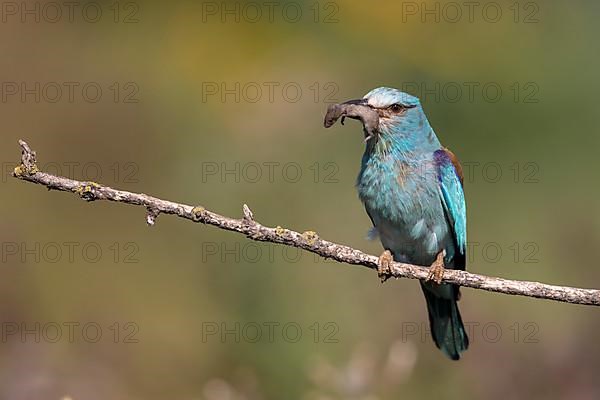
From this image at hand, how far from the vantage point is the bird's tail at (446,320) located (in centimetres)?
556

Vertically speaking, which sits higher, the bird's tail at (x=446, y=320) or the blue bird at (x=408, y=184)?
the blue bird at (x=408, y=184)

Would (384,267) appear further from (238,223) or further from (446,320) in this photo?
(446,320)

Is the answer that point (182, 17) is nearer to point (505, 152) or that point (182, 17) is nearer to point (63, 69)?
point (63, 69)

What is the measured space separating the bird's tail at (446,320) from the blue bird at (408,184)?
0.84 feet

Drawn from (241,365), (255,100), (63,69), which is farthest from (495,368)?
(63,69)

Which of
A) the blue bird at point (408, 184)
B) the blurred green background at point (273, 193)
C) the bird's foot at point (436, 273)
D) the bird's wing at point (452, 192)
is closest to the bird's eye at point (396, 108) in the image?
the blue bird at point (408, 184)

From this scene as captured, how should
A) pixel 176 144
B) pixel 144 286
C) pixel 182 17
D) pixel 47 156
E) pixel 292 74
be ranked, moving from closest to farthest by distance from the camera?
1. pixel 144 286
2. pixel 47 156
3. pixel 176 144
4. pixel 292 74
5. pixel 182 17

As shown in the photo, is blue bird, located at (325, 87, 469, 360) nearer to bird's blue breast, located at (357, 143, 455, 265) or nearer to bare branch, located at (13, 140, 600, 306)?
bird's blue breast, located at (357, 143, 455, 265)

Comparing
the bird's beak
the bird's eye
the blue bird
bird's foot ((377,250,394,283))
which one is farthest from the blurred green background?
the bird's eye

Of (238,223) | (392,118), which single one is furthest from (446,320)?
(238,223)

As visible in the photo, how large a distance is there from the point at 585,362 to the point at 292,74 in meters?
5.44

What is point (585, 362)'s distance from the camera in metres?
5.46

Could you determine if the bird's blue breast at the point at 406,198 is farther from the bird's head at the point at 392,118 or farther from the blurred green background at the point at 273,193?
the blurred green background at the point at 273,193

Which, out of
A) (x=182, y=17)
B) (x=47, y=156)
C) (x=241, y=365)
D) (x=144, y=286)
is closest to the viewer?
(x=241, y=365)
